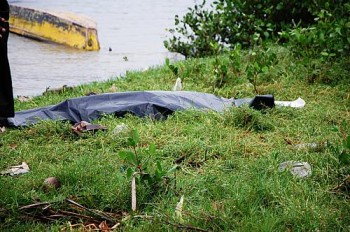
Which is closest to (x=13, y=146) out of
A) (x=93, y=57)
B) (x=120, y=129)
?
(x=120, y=129)

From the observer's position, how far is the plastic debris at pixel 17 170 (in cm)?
323

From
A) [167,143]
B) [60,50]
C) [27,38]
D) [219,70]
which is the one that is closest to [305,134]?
[167,143]

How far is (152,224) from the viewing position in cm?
245

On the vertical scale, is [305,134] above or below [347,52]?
below

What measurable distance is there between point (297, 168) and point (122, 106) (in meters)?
1.91

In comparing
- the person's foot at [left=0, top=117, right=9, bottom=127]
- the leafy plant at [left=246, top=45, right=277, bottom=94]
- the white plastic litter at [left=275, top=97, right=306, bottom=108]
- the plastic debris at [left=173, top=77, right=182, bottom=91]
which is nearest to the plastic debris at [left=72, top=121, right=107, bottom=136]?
A: the person's foot at [left=0, top=117, right=9, bottom=127]

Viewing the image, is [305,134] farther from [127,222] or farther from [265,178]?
[127,222]

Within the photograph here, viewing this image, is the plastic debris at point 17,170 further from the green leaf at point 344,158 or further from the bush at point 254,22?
the bush at point 254,22

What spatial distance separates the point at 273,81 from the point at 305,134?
5.72ft

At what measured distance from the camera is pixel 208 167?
3.29 meters

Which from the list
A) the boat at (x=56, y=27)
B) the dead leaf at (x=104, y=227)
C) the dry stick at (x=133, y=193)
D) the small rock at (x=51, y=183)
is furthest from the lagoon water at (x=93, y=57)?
the dead leaf at (x=104, y=227)

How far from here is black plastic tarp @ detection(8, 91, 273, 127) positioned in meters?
4.44

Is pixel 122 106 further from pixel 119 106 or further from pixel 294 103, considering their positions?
pixel 294 103

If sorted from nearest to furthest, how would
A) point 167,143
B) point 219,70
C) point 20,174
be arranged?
point 20,174 → point 167,143 → point 219,70
